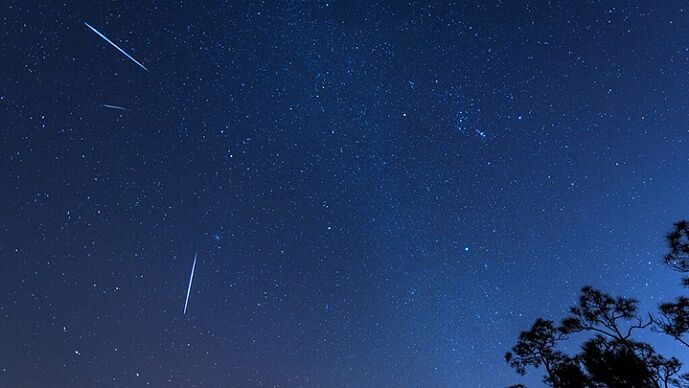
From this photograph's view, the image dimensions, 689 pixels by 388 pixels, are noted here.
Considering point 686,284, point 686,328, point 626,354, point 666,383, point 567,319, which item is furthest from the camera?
point 567,319

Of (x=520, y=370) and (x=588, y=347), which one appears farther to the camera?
(x=520, y=370)

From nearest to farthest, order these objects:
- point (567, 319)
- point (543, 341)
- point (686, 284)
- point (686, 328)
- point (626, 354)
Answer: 1. point (686, 284)
2. point (686, 328)
3. point (626, 354)
4. point (567, 319)
5. point (543, 341)

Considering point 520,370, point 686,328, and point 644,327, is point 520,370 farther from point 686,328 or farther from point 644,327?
point 686,328

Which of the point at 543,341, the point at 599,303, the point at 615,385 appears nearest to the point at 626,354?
the point at 615,385

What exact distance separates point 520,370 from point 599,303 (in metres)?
5.06

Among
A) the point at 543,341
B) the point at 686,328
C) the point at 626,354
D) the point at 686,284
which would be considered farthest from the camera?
the point at 543,341

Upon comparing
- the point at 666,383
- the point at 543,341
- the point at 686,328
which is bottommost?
the point at 666,383

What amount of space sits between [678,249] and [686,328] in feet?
8.76

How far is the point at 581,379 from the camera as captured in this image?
51.7 ft

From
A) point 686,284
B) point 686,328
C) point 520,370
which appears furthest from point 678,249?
point 520,370

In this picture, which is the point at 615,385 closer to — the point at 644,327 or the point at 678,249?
the point at 644,327

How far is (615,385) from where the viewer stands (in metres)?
14.2

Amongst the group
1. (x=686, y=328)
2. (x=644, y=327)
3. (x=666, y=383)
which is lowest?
(x=666, y=383)

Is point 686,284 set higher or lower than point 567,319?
lower
